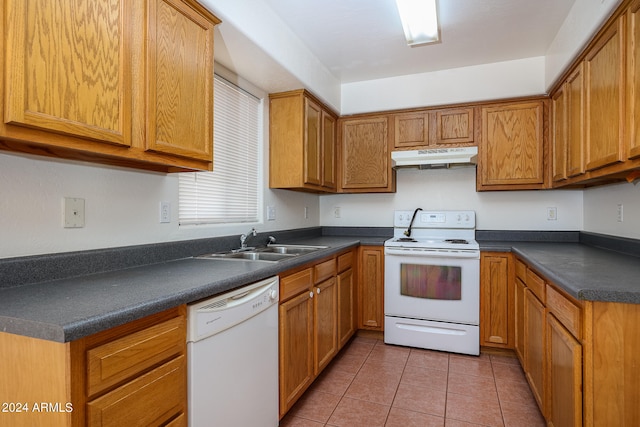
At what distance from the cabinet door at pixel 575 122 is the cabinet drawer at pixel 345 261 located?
1690mm

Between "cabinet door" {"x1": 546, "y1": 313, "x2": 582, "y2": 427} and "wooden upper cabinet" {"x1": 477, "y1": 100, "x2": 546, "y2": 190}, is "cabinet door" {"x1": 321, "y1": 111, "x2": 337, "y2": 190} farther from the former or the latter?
"cabinet door" {"x1": 546, "y1": 313, "x2": 582, "y2": 427}

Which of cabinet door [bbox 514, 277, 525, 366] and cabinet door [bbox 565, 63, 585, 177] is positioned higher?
cabinet door [bbox 565, 63, 585, 177]

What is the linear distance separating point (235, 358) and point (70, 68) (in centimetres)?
119

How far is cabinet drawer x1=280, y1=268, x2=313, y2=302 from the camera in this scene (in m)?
1.85

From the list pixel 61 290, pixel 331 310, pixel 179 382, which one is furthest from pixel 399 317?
pixel 61 290

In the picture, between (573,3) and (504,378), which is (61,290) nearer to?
(504,378)

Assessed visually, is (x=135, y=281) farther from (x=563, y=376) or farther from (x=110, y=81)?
(x=563, y=376)

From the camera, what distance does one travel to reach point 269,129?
2.89 meters

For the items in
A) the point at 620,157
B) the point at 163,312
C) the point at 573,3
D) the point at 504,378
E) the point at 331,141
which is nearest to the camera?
the point at 163,312

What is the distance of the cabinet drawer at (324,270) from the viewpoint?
2.27m

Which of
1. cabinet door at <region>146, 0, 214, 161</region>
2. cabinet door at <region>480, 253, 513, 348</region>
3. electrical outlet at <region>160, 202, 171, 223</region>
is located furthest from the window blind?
cabinet door at <region>480, 253, 513, 348</region>

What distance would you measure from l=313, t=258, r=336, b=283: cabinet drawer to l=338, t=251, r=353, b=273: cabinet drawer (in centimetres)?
14

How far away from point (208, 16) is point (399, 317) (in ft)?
8.51

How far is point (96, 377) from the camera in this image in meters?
0.90
